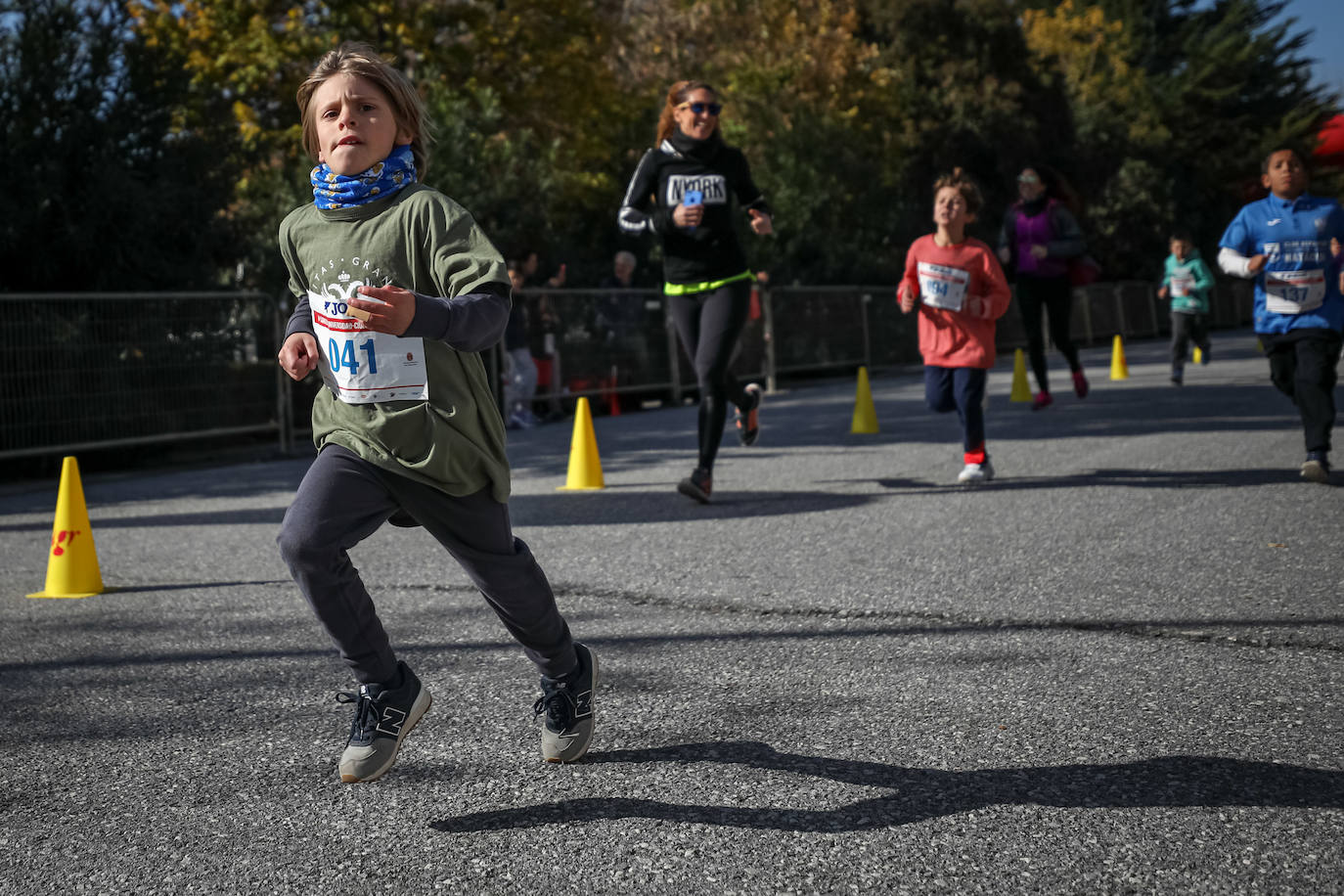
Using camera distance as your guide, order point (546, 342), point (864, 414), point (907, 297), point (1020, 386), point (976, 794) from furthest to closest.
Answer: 1. point (546, 342)
2. point (1020, 386)
3. point (864, 414)
4. point (907, 297)
5. point (976, 794)

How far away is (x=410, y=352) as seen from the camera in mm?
3174

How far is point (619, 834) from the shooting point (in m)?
2.96

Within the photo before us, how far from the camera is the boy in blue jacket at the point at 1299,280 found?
7.90m

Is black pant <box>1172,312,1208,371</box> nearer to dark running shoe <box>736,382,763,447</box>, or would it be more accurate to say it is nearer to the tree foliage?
the tree foliage

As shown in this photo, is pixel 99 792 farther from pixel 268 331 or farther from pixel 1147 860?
pixel 268 331

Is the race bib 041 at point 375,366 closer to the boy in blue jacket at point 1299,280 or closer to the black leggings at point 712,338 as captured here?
the black leggings at point 712,338

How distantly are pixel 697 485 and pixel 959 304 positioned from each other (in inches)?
73.6

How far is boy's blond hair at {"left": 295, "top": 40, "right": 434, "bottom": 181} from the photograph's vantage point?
3.29 m

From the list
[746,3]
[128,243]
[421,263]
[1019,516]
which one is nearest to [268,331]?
[128,243]

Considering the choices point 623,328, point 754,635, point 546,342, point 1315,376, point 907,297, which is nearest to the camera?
point 754,635

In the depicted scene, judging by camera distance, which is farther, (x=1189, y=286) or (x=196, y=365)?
(x=1189, y=286)

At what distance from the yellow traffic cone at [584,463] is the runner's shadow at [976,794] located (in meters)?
5.76

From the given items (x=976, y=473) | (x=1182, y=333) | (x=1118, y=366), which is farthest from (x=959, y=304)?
(x=1118, y=366)

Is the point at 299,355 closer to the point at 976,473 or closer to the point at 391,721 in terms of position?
the point at 391,721
